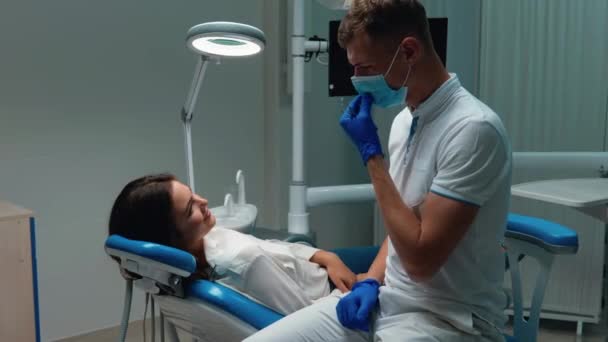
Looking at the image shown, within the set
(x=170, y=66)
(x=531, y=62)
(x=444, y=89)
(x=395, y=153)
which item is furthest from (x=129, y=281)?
(x=531, y=62)

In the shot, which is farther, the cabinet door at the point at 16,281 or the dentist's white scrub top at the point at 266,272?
the cabinet door at the point at 16,281

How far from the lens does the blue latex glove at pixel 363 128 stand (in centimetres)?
117

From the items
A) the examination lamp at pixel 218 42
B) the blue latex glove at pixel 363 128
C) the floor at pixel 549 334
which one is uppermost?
the examination lamp at pixel 218 42

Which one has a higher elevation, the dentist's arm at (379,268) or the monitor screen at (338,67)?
the monitor screen at (338,67)

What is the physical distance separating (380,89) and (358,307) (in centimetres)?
47

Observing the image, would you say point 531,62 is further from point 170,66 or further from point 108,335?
point 108,335

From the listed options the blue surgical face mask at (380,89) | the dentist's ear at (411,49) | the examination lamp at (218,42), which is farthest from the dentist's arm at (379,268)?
the examination lamp at (218,42)

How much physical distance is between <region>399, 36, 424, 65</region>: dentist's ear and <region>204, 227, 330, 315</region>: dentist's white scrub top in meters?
0.60

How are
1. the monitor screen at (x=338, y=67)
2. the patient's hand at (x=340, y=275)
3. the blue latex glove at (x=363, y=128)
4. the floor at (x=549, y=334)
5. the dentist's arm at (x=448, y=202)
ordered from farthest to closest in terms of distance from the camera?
the floor at (x=549, y=334) < the monitor screen at (x=338, y=67) < the patient's hand at (x=340, y=275) < the blue latex glove at (x=363, y=128) < the dentist's arm at (x=448, y=202)

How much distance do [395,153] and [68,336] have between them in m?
1.93

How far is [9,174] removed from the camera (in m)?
2.34

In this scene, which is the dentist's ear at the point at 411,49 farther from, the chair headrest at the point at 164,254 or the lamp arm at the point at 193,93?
the lamp arm at the point at 193,93

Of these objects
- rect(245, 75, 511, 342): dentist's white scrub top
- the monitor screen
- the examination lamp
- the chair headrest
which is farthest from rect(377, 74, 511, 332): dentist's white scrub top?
the monitor screen

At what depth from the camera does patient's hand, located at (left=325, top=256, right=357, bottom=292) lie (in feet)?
4.96
